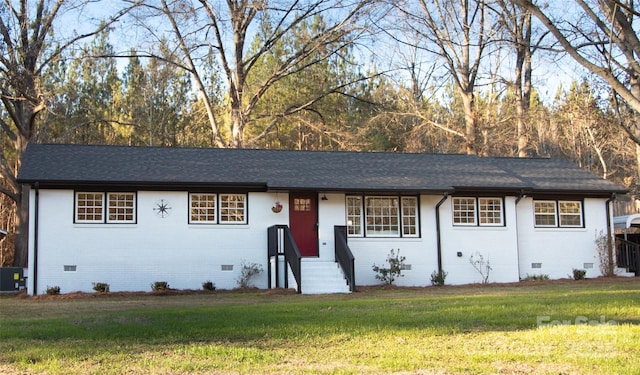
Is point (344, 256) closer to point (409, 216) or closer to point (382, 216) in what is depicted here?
point (382, 216)

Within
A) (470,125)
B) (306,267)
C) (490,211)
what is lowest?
(306,267)

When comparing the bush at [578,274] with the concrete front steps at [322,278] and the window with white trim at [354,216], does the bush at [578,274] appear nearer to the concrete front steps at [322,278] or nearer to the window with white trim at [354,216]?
the window with white trim at [354,216]

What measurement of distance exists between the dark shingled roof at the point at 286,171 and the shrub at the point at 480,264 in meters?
2.05

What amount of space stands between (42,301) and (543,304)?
10848mm

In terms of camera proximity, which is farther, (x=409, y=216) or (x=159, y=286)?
(x=409, y=216)

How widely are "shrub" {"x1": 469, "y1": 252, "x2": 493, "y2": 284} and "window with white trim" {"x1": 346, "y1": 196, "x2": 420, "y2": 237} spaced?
189 cm

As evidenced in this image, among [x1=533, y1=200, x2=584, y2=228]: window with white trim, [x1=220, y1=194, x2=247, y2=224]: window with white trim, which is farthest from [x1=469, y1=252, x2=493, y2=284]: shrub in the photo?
[x1=220, y1=194, x2=247, y2=224]: window with white trim

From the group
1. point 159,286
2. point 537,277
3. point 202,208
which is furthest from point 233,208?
point 537,277

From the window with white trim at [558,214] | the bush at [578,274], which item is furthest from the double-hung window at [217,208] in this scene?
the bush at [578,274]

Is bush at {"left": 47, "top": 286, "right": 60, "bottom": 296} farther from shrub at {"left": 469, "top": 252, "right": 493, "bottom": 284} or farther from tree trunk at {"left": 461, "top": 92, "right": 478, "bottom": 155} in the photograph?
tree trunk at {"left": 461, "top": 92, "right": 478, "bottom": 155}

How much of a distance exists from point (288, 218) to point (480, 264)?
5911 mm

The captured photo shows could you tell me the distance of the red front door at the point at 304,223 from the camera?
1984 centimetres

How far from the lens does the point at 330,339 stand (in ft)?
29.3

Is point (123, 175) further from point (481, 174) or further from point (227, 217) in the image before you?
point (481, 174)
